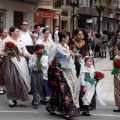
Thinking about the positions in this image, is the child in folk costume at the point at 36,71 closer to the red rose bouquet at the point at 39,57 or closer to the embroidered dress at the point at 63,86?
the red rose bouquet at the point at 39,57

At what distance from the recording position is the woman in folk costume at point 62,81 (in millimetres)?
8398

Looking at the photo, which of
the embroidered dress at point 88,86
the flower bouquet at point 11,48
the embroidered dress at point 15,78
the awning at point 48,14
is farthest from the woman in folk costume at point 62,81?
the awning at point 48,14

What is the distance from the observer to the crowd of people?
8523 mm

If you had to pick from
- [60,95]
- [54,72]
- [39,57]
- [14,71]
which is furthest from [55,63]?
[14,71]

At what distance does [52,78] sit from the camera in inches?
339

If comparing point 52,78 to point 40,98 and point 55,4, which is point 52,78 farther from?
point 55,4

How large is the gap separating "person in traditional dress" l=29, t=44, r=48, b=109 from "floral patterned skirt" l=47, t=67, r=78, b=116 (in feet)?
3.47

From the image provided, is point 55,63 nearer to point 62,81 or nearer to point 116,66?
point 62,81

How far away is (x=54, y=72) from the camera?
857 centimetres

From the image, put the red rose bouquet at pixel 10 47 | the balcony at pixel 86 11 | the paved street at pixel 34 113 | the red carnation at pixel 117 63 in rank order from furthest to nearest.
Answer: the balcony at pixel 86 11 < the red rose bouquet at pixel 10 47 < the red carnation at pixel 117 63 < the paved street at pixel 34 113

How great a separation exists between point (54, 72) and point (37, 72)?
4.22ft

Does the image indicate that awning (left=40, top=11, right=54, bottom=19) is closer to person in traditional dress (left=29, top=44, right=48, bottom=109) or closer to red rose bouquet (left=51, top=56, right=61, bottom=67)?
person in traditional dress (left=29, top=44, right=48, bottom=109)

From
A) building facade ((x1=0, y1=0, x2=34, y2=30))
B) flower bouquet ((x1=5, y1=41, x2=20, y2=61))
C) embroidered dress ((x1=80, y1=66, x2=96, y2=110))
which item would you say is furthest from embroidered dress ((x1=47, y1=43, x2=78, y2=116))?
building facade ((x1=0, y1=0, x2=34, y2=30))

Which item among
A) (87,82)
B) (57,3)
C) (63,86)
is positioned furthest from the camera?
(57,3)
